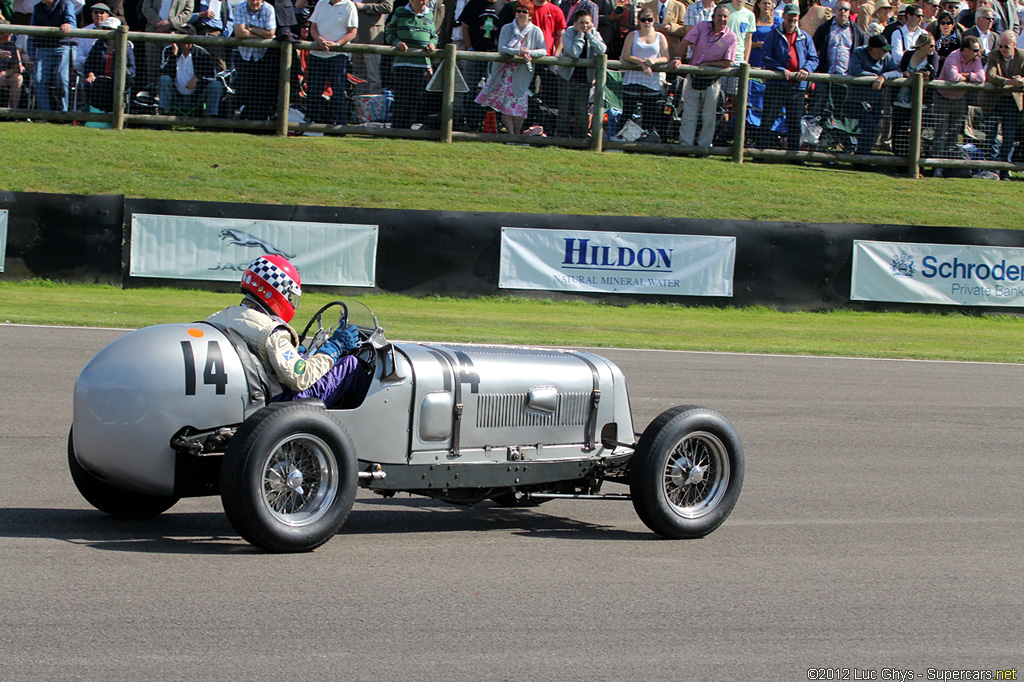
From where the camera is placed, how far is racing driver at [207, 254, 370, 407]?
540cm

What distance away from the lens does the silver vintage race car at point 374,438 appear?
511cm

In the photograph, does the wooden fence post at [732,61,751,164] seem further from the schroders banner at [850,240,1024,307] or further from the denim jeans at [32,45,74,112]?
the denim jeans at [32,45,74,112]

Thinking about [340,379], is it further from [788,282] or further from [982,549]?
[788,282]

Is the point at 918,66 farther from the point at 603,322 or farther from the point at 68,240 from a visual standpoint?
the point at 68,240

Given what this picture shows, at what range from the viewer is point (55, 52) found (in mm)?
18312

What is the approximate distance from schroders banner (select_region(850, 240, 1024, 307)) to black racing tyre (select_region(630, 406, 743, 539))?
1173cm

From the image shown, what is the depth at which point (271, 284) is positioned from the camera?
18.2 feet

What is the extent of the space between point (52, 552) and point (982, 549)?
4.52m

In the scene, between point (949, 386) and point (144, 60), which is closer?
point (949, 386)

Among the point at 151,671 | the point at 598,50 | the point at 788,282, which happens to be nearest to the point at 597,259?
the point at 788,282

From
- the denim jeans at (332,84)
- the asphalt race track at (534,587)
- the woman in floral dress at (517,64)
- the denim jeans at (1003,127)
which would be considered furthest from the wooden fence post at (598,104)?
the asphalt race track at (534,587)

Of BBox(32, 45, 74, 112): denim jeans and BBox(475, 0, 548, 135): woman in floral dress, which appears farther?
BBox(475, 0, 548, 135): woman in floral dress

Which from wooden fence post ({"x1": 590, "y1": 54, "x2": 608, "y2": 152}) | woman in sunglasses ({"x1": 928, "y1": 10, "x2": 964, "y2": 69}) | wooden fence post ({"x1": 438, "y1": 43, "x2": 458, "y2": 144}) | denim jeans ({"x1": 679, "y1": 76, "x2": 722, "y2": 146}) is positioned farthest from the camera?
woman in sunglasses ({"x1": 928, "y1": 10, "x2": 964, "y2": 69})

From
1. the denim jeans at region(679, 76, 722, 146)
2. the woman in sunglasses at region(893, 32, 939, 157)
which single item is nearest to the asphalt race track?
the denim jeans at region(679, 76, 722, 146)
